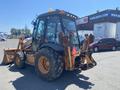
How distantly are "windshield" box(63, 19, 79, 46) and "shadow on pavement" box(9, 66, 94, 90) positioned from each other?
4.96ft

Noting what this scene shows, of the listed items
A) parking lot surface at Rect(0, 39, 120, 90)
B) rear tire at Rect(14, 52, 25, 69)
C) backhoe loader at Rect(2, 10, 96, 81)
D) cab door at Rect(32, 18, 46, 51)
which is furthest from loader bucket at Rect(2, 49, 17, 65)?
cab door at Rect(32, 18, 46, 51)

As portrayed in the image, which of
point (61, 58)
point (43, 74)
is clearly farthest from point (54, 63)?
point (43, 74)

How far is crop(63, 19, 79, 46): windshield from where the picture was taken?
258 inches

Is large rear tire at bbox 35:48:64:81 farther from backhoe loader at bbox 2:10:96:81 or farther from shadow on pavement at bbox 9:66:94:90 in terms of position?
shadow on pavement at bbox 9:66:94:90

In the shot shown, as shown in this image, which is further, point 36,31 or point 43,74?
point 36,31

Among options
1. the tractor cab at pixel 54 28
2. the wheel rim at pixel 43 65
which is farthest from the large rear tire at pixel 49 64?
the tractor cab at pixel 54 28

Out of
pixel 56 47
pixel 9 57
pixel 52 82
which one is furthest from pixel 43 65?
pixel 9 57

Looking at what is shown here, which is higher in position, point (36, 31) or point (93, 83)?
point (36, 31)

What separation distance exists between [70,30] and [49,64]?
1818 mm

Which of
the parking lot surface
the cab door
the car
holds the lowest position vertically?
the parking lot surface

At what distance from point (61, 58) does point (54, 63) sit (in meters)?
0.39

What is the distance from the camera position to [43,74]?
21.3 ft

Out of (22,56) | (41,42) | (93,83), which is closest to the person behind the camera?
(93,83)

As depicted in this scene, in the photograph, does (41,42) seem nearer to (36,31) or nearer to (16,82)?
(36,31)
